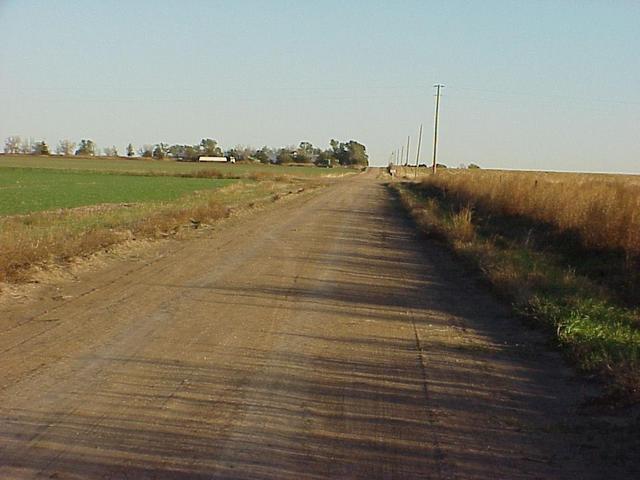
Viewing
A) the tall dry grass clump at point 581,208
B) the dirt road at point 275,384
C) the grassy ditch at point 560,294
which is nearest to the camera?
the dirt road at point 275,384

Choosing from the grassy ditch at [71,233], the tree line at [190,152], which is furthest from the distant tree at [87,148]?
the grassy ditch at [71,233]

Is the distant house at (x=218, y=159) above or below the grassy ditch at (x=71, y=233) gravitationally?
below

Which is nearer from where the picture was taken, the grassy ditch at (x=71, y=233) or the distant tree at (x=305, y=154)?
the grassy ditch at (x=71, y=233)

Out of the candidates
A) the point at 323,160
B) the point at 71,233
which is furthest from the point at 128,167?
the point at 71,233

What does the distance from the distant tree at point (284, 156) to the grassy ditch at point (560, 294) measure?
15862 centimetres

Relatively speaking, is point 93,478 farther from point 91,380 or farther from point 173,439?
point 91,380

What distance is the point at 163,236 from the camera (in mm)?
20000

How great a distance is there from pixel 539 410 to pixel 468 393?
68cm

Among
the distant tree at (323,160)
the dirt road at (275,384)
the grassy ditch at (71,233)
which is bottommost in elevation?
the distant tree at (323,160)

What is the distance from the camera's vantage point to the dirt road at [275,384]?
199 inches

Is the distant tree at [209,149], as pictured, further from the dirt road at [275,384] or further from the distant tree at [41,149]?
the dirt road at [275,384]

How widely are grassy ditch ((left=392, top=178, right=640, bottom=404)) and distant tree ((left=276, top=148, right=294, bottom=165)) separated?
520 feet

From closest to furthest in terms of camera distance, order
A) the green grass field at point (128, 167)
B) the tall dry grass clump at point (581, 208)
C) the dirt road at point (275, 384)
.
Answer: the dirt road at point (275, 384) → the tall dry grass clump at point (581, 208) → the green grass field at point (128, 167)

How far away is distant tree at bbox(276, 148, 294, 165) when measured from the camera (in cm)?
17988
